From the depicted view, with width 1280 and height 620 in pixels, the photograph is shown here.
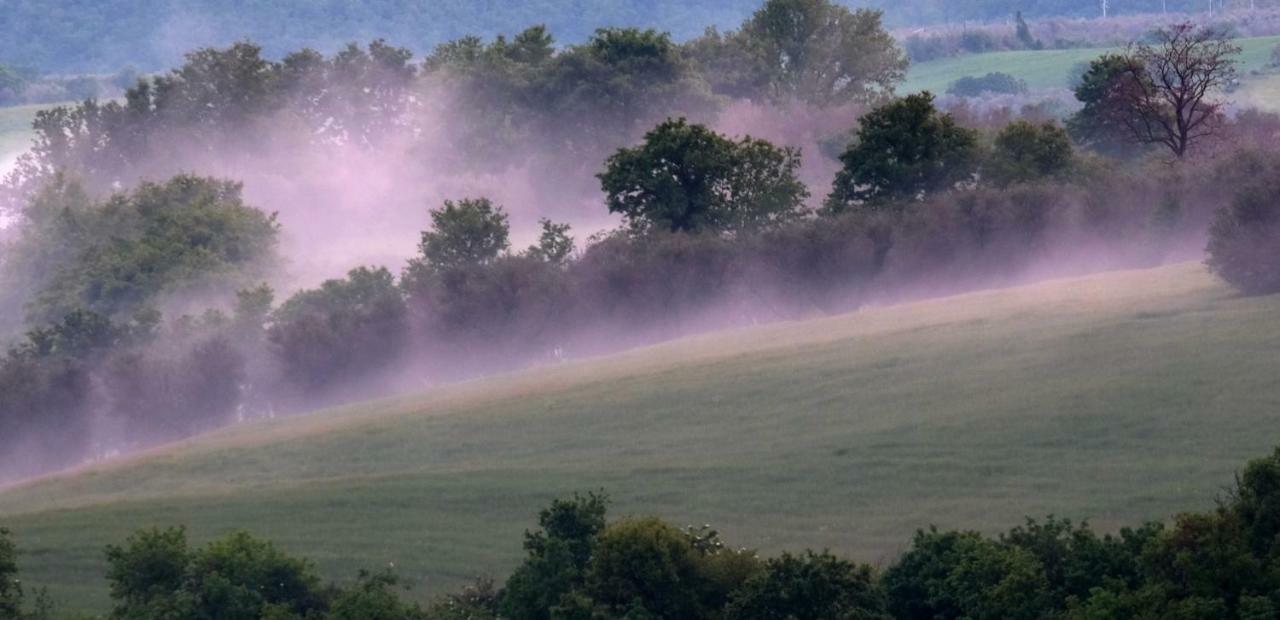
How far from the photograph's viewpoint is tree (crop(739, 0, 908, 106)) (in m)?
107

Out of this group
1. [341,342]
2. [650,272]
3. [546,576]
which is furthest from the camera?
[650,272]

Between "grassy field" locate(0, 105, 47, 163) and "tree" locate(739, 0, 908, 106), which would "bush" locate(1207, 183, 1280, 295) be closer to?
"tree" locate(739, 0, 908, 106)

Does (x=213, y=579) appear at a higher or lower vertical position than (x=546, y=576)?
higher

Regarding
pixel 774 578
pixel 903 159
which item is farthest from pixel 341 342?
pixel 774 578

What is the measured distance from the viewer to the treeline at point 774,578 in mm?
19266

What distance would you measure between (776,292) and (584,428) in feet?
53.6

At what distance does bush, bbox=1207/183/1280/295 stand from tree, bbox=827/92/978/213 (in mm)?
17371

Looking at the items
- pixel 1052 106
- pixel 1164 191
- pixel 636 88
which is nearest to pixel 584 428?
pixel 1164 191

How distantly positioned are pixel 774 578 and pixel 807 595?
0.45 meters

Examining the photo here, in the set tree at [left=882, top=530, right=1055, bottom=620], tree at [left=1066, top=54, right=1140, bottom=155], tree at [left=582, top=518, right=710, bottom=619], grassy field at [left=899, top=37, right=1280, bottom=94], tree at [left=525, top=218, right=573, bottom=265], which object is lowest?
tree at [left=882, top=530, right=1055, bottom=620]

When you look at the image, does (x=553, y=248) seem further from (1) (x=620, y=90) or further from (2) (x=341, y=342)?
(1) (x=620, y=90)

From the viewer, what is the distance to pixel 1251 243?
40094 mm

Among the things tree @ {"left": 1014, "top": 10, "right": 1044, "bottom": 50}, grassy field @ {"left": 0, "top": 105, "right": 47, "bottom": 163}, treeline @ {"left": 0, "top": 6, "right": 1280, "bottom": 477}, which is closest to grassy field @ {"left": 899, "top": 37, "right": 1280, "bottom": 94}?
tree @ {"left": 1014, "top": 10, "right": 1044, "bottom": 50}

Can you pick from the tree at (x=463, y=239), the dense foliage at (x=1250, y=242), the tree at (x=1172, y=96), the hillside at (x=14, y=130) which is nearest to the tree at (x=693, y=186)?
the tree at (x=463, y=239)
